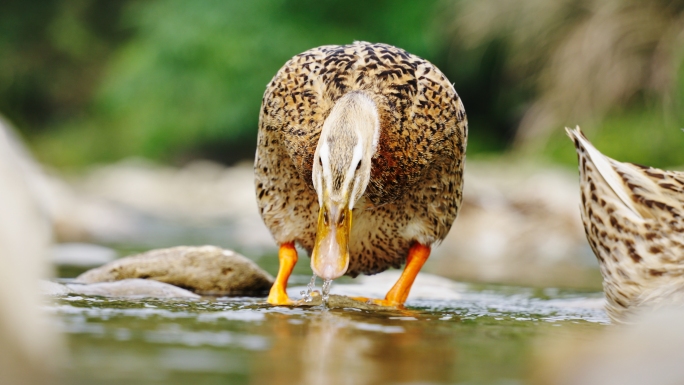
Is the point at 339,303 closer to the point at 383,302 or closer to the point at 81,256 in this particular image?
the point at 383,302

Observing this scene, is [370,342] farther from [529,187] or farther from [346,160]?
[529,187]

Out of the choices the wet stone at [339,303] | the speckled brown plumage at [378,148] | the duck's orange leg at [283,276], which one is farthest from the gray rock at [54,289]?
the speckled brown plumage at [378,148]

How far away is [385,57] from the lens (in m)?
5.02

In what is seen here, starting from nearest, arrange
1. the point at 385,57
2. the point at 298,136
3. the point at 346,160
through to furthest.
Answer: the point at 346,160 → the point at 298,136 → the point at 385,57

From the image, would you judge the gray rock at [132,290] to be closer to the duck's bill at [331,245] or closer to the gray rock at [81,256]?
the duck's bill at [331,245]

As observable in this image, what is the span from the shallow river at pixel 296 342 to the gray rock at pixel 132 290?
323 millimetres

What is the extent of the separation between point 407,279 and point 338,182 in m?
1.44

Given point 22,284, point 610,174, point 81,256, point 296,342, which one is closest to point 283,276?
point 610,174

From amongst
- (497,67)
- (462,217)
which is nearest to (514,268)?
(462,217)

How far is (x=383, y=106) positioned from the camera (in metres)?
4.65

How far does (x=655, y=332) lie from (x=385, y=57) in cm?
250

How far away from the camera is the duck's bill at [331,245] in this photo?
402 centimetres

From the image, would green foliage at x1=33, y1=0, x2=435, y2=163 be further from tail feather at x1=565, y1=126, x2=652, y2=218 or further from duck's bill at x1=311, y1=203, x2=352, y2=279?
duck's bill at x1=311, y1=203, x2=352, y2=279

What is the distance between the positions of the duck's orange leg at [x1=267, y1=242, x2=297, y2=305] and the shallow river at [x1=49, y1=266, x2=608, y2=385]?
43 centimetres
